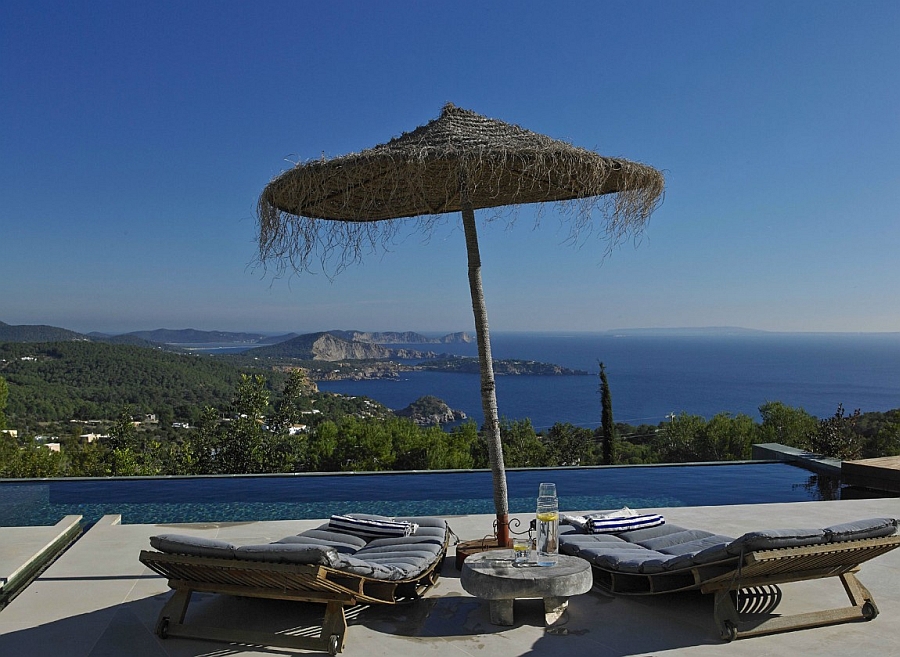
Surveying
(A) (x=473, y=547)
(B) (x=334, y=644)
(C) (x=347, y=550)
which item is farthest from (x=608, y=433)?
(B) (x=334, y=644)

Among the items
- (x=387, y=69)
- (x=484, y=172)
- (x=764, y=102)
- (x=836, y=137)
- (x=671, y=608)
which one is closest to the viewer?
(x=671, y=608)

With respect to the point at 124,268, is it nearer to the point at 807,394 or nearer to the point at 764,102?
the point at 764,102

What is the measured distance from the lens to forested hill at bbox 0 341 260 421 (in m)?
18.4

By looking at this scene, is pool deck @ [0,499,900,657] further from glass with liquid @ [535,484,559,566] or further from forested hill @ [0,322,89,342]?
forested hill @ [0,322,89,342]

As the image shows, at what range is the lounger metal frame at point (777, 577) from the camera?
328 cm

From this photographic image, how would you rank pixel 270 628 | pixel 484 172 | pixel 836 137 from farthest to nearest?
pixel 836 137
pixel 484 172
pixel 270 628

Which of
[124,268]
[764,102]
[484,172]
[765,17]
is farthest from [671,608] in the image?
[124,268]

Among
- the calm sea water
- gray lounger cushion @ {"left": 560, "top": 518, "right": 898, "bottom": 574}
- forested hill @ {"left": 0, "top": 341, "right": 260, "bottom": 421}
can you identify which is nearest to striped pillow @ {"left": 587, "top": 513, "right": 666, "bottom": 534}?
gray lounger cushion @ {"left": 560, "top": 518, "right": 898, "bottom": 574}

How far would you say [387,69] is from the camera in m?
11.1

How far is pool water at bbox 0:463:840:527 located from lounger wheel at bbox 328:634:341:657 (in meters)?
3.69

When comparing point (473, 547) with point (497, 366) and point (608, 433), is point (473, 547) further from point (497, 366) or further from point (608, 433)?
point (497, 366)

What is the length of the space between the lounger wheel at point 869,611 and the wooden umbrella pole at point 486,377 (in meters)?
1.95

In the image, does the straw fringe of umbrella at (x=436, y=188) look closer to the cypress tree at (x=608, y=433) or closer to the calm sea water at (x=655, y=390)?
the cypress tree at (x=608, y=433)

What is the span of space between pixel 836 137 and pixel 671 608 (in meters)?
15.0
